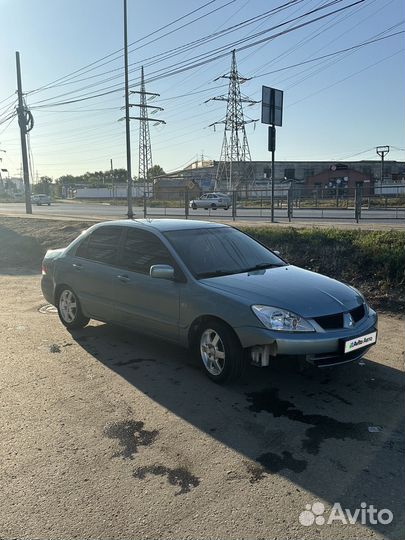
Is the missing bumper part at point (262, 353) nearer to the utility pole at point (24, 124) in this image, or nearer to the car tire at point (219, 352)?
the car tire at point (219, 352)

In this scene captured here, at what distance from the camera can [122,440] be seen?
380 cm

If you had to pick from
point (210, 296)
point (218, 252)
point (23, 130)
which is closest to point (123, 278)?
point (218, 252)

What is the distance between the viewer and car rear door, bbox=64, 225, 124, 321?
240 inches

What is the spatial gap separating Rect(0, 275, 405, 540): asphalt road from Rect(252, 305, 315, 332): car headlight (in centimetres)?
37

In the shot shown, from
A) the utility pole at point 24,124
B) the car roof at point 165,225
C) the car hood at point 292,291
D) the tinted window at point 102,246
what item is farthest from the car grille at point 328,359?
the utility pole at point 24,124

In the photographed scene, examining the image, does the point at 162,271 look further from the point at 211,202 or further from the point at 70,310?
the point at 211,202

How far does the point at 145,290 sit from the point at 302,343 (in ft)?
6.42

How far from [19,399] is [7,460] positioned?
3.49 ft

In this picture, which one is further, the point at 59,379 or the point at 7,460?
the point at 59,379

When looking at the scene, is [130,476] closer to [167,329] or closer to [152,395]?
[152,395]

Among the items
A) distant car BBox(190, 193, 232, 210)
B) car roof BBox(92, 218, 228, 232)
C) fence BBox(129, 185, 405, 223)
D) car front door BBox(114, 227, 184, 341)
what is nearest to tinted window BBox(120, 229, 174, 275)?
car front door BBox(114, 227, 184, 341)

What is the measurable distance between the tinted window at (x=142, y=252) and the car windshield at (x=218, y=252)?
0.15m

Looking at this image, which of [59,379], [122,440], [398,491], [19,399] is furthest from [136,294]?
[398,491]

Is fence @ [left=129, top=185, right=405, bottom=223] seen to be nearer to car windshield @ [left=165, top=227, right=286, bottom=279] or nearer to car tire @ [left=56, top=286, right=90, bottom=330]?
car windshield @ [left=165, top=227, right=286, bottom=279]
